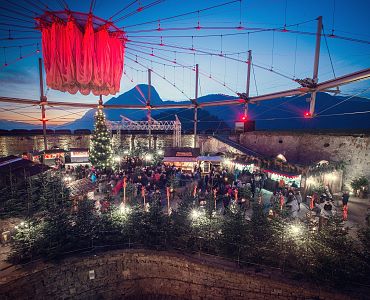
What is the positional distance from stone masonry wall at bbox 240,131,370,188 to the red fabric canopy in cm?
1439

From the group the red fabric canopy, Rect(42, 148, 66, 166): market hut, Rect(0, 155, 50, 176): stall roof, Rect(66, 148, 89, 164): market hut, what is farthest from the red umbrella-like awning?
Rect(42, 148, 66, 166): market hut

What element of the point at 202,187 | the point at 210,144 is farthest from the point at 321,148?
the point at 210,144

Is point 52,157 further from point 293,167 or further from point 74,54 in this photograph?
point 293,167

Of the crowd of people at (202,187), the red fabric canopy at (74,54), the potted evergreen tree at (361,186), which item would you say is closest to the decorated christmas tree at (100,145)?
the crowd of people at (202,187)

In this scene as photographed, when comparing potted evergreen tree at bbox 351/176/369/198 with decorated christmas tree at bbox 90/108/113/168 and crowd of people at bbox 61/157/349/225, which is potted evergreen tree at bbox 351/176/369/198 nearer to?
crowd of people at bbox 61/157/349/225

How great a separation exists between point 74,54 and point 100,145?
1284 centimetres

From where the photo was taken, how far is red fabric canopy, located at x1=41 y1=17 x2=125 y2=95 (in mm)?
4629

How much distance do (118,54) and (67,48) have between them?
4.03 ft

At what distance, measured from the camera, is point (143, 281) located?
333 inches

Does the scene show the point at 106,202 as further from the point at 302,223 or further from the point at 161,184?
the point at 302,223

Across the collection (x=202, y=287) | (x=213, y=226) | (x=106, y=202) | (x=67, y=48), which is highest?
(x=67, y=48)

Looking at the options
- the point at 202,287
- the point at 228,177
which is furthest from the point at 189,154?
the point at 202,287

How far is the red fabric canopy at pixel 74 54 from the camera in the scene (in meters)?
4.63

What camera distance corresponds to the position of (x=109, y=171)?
16078 millimetres
